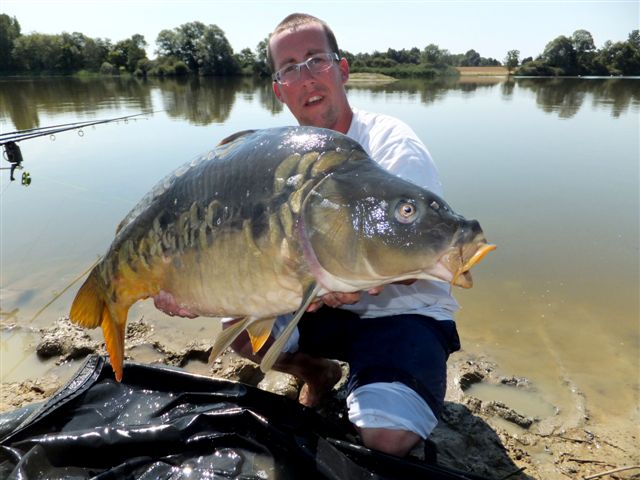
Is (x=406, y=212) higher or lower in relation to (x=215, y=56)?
lower

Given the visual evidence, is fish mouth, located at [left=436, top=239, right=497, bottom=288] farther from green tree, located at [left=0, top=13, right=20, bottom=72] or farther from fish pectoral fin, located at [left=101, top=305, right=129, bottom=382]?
green tree, located at [left=0, top=13, right=20, bottom=72]

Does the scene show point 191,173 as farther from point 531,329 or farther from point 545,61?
point 545,61

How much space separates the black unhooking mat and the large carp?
0.38 meters

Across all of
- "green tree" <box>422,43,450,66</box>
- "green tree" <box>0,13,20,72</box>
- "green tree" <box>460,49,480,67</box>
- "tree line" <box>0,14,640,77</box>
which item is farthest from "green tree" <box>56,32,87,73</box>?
"green tree" <box>460,49,480,67</box>

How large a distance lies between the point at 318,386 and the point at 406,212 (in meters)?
1.44

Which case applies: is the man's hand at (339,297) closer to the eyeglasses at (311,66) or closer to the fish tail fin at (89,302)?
the fish tail fin at (89,302)

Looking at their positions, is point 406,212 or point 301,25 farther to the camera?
point 301,25

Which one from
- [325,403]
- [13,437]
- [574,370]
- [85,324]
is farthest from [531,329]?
[13,437]

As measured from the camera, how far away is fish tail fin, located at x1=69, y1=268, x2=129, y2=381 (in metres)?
1.71

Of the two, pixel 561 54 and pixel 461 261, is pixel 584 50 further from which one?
pixel 461 261

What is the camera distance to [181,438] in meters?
1.63

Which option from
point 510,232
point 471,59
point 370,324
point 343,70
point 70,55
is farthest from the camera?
point 471,59

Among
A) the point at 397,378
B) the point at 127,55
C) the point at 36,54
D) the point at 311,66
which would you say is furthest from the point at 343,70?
the point at 127,55

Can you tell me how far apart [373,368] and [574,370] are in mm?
1689
